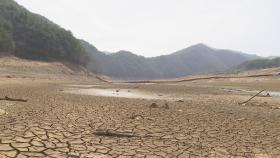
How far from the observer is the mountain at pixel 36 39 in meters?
61.5

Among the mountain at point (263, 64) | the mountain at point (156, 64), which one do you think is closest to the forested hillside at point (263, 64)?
the mountain at point (263, 64)

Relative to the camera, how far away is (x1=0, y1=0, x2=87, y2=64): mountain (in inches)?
2421

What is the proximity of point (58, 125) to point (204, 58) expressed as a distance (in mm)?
170989

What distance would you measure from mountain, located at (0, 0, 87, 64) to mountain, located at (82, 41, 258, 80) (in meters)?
10.7

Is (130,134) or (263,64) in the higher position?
(263,64)

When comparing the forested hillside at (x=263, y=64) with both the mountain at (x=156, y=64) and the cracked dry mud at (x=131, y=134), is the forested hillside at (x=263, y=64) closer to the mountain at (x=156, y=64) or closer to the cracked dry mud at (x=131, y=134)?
the mountain at (x=156, y=64)

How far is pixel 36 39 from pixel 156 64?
89.0m

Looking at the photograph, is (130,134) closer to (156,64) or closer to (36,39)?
(36,39)

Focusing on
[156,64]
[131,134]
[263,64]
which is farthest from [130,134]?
[156,64]

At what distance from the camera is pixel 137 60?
135 m

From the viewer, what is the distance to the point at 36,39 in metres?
64.8

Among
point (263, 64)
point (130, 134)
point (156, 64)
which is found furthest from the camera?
point (156, 64)

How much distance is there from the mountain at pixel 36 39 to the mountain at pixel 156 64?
10661 mm

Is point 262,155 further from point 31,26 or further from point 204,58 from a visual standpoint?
point 204,58
